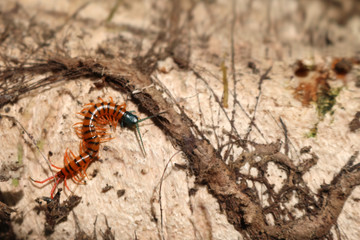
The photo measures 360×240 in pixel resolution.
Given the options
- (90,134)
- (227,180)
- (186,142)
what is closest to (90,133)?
(90,134)

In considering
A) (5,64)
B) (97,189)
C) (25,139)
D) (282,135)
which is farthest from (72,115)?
(282,135)

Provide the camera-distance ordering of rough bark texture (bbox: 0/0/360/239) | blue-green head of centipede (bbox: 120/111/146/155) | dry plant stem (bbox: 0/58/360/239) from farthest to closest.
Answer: blue-green head of centipede (bbox: 120/111/146/155) → rough bark texture (bbox: 0/0/360/239) → dry plant stem (bbox: 0/58/360/239)

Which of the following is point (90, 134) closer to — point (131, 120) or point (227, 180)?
point (131, 120)

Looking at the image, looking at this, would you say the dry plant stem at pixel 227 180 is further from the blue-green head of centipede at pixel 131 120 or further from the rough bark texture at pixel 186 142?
the blue-green head of centipede at pixel 131 120

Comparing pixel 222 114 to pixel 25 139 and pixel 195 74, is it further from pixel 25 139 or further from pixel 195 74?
pixel 25 139

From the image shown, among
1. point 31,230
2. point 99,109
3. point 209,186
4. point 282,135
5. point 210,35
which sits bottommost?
point 209,186

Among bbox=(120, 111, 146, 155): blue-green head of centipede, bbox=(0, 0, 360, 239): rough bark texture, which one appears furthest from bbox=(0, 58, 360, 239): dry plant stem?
bbox=(120, 111, 146, 155): blue-green head of centipede

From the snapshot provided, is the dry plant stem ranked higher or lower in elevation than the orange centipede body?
lower

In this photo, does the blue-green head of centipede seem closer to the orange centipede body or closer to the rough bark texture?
the orange centipede body

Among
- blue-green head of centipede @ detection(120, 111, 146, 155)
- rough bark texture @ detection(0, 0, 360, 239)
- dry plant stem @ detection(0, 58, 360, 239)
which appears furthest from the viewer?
blue-green head of centipede @ detection(120, 111, 146, 155)
